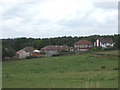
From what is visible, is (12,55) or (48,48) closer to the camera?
(12,55)

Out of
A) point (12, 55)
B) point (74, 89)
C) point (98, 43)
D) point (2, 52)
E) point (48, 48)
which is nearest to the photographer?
point (74, 89)

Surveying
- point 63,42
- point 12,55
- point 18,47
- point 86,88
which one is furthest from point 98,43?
point 86,88

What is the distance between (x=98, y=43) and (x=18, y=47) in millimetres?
40248

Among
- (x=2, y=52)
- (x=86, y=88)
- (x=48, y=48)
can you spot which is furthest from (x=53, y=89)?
(x=48, y=48)

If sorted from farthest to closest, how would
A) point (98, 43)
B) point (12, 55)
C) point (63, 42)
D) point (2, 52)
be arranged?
point (63, 42) → point (98, 43) → point (12, 55) → point (2, 52)

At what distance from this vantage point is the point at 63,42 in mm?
134250

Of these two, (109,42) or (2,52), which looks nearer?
(2,52)

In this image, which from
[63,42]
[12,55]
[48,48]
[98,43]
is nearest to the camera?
[12,55]

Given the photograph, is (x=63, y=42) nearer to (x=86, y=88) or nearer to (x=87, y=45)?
(x=87, y=45)

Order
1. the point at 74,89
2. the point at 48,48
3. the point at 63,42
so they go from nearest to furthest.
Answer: the point at 74,89, the point at 48,48, the point at 63,42

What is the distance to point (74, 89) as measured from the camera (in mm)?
15828

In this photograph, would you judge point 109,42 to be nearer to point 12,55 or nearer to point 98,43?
point 98,43

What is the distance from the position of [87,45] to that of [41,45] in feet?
86.6

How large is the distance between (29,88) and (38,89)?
0.77 meters
